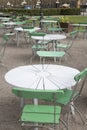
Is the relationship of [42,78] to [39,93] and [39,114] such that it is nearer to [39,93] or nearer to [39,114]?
[39,114]

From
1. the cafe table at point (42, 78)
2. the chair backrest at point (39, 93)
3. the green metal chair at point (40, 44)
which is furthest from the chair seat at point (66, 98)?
the green metal chair at point (40, 44)

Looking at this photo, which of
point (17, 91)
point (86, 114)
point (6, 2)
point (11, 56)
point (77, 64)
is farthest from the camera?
point (6, 2)

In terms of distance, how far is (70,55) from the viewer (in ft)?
31.1

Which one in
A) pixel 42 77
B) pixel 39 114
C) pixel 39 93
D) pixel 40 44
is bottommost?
pixel 40 44

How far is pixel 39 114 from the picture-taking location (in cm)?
367

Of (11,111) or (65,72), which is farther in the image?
(11,111)

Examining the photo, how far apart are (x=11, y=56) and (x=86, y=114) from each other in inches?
197

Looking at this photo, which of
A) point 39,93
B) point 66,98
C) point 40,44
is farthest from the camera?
Answer: point 40,44

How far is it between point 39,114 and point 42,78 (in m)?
0.61

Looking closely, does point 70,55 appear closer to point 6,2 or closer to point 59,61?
point 59,61

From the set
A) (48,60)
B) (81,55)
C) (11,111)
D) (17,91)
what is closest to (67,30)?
(81,55)

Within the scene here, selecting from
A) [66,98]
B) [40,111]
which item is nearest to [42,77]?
[66,98]

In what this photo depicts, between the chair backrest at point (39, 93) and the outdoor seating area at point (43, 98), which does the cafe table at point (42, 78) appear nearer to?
the outdoor seating area at point (43, 98)

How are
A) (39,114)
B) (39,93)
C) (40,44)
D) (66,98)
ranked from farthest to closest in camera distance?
1. (40,44)
2. (66,98)
3. (39,114)
4. (39,93)
